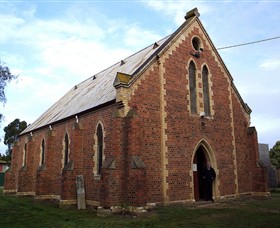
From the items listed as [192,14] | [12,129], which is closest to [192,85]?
[192,14]

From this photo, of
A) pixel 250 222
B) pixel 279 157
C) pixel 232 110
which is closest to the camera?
pixel 250 222

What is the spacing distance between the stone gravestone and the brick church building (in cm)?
24

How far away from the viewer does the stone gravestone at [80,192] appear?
57.3 ft

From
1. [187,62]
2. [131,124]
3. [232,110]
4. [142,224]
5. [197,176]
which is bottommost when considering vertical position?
[142,224]

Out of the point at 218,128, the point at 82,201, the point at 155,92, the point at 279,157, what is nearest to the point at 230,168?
the point at 218,128

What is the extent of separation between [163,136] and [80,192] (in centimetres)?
618

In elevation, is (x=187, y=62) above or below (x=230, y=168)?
above

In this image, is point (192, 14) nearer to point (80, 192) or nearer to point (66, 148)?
point (66, 148)

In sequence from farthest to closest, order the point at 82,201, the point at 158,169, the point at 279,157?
the point at 279,157 < the point at 82,201 < the point at 158,169

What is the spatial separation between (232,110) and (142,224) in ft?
39.3

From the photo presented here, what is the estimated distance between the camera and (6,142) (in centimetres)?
6681

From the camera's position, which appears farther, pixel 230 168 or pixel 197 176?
pixel 230 168

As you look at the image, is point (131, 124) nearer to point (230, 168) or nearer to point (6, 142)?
point (230, 168)

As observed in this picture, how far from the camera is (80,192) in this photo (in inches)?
695
